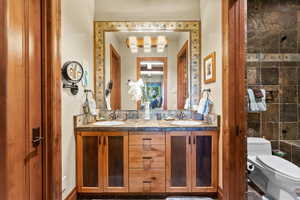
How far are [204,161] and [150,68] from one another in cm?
150

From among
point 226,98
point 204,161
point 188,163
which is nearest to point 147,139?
point 188,163

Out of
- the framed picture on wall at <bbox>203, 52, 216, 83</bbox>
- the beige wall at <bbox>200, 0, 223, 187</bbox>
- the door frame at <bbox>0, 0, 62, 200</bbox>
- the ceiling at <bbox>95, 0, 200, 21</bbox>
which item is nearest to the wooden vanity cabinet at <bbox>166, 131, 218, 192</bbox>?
the beige wall at <bbox>200, 0, 223, 187</bbox>

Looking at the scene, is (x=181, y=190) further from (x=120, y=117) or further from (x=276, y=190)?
(x=120, y=117)

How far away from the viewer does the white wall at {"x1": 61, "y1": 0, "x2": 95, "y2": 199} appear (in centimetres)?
177

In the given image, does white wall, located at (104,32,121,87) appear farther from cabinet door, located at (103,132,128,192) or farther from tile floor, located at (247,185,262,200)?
tile floor, located at (247,185,262,200)

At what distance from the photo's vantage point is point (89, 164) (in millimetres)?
2025

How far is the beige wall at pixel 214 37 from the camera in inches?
75.5

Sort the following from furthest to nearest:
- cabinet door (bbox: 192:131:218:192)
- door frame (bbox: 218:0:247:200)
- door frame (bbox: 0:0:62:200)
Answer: cabinet door (bbox: 192:131:218:192)
door frame (bbox: 218:0:247:200)
door frame (bbox: 0:0:62:200)

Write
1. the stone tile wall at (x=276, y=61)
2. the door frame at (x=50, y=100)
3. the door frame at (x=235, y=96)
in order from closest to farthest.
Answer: the door frame at (x=50, y=100)
the door frame at (x=235, y=96)
the stone tile wall at (x=276, y=61)

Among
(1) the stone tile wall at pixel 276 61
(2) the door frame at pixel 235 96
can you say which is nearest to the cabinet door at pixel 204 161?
(2) the door frame at pixel 235 96

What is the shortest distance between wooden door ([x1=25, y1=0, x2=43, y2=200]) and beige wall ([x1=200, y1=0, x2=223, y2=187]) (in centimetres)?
170

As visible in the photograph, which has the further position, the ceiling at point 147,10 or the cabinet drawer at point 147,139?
the ceiling at point 147,10

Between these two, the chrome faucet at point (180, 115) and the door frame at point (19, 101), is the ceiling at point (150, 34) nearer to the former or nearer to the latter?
the chrome faucet at point (180, 115)

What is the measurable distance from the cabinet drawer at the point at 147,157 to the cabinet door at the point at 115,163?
0.08 m
